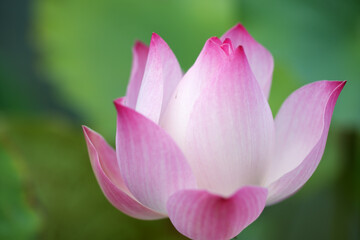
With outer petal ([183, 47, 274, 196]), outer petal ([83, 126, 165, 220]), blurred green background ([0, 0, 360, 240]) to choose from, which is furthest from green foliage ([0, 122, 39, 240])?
outer petal ([183, 47, 274, 196])

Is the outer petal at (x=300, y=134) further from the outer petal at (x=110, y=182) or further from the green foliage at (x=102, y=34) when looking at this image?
the green foliage at (x=102, y=34)

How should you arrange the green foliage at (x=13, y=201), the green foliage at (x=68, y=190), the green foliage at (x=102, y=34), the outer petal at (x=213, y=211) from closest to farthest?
the outer petal at (x=213, y=211), the green foliage at (x=13, y=201), the green foliage at (x=68, y=190), the green foliage at (x=102, y=34)

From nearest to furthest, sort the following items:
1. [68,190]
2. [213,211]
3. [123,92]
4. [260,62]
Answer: [213,211] < [260,62] < [68,190] < [123,92]

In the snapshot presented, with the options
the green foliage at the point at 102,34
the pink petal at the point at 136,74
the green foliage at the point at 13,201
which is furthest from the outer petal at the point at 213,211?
the green foliage at the point at 102,34

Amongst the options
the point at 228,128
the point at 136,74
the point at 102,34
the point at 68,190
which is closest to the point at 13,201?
the point at 68,190

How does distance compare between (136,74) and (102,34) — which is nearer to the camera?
(136,74)

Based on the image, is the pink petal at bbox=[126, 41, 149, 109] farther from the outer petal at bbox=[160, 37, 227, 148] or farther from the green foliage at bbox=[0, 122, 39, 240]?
the green foliage at bbox=[0, 122, 39, 240]

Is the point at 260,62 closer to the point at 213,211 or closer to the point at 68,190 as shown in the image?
the point at 213,211

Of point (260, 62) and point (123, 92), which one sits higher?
point (260, 62)

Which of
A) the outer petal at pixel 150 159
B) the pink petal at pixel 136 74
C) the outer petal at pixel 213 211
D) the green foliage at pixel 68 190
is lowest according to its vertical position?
the green foliage at pixel 68 190

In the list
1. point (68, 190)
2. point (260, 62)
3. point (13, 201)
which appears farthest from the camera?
point (68, 190)
